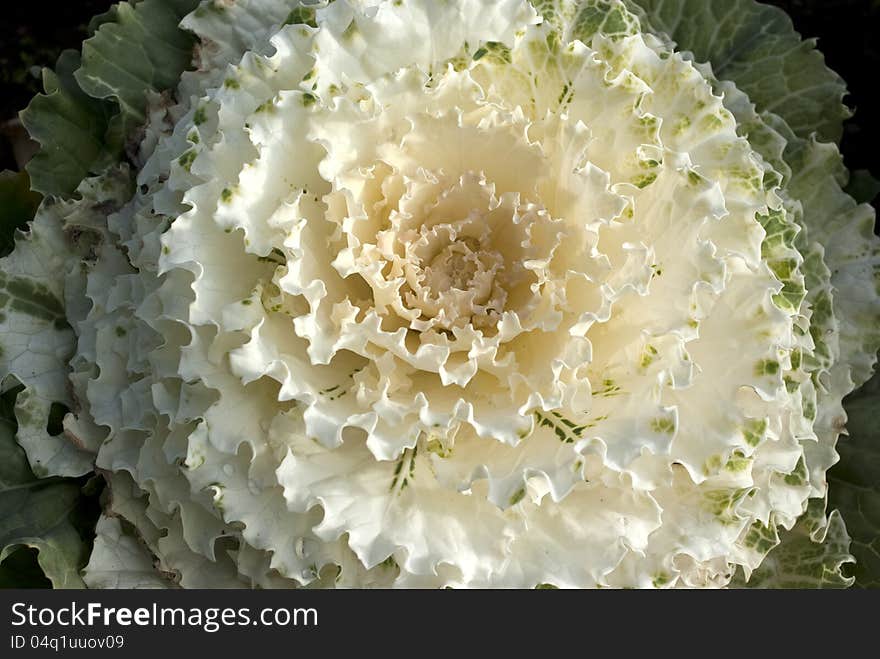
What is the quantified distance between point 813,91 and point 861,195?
9.9 inches

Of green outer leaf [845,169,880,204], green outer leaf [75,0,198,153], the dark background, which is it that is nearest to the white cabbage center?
green outer leaf [75,0,198,153]

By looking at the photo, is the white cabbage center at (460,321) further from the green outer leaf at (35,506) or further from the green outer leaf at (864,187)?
the green outer leaf at (864,187)

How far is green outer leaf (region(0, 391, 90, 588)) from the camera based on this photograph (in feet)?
5.13

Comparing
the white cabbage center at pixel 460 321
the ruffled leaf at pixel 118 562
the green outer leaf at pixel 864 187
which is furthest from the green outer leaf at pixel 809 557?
the ruffled leaf at pixel 118 562

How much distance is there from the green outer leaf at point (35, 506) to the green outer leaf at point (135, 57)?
54 cm

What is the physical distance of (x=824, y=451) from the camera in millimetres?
1631

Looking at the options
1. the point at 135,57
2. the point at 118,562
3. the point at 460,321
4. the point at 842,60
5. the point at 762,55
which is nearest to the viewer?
the point at 460,321

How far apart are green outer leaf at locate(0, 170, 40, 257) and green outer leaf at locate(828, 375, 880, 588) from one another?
1573mm

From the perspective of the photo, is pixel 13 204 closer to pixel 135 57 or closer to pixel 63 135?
pixel 63 135

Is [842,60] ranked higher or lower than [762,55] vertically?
lower

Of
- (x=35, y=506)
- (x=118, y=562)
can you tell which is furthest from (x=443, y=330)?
(x=35, y=506)

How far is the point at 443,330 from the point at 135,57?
82cm

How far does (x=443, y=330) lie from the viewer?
56.9 inches

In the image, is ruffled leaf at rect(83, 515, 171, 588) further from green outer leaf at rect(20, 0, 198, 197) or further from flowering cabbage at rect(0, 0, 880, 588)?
green outer leaf at rect(20, 0, 198, 197)
